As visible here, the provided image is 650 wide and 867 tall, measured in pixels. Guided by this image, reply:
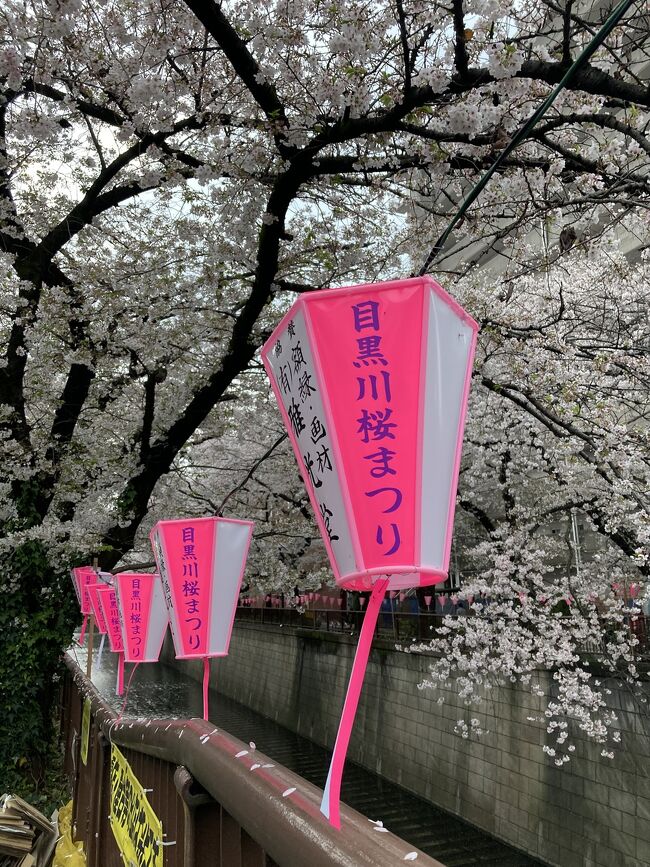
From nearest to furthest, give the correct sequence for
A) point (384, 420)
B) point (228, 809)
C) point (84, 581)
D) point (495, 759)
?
1. point (228, 809)
2. point (384, 420)
3. point (84, 581)
4. point (495, 759)

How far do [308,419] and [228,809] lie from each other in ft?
3.86

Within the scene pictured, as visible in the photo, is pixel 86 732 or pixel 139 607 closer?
pixel 86 732

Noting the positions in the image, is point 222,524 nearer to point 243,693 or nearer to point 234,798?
point 234,798

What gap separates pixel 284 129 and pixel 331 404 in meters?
3.50

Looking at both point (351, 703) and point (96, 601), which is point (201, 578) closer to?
point (351, 703)

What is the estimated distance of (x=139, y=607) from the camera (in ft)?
27.9

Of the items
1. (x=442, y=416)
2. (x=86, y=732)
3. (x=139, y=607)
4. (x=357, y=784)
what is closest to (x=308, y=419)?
(x=442, y=416)

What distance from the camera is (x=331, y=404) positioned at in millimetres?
2096

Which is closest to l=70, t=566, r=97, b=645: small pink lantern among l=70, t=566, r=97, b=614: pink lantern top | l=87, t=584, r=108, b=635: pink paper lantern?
l=70, t=566, r=97, b=614: pink lantern top

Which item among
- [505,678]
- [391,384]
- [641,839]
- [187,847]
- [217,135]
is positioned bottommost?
[641,839]

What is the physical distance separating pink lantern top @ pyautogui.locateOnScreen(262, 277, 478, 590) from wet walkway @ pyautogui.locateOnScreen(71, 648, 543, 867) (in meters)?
1.59

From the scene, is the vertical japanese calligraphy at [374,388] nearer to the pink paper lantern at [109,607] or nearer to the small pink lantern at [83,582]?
the pink paper lantern at [109,607]

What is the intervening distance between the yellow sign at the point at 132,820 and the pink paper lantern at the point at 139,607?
16.5 ft

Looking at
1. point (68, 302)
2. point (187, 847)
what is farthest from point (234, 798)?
point (68, 302)
